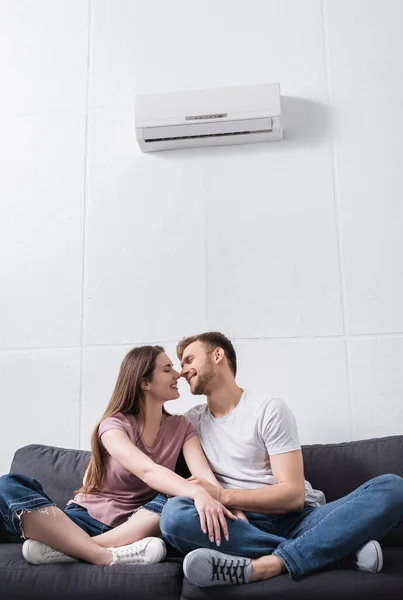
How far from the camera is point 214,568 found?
187 cm

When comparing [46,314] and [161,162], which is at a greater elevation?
[161,162]

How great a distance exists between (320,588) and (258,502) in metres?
0.41

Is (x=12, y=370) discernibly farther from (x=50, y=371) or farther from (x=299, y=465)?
(x=299, y=465)

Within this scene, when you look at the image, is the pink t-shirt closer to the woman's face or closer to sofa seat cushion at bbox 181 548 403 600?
the woman's face

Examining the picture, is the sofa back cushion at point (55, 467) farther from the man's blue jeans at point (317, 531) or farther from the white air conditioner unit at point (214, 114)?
the white air conditioner unit at point (214, 114)

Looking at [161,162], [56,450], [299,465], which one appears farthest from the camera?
[161,162]

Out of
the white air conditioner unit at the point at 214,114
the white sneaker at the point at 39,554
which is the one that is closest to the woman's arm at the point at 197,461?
the white sneaker at the point at 39,554

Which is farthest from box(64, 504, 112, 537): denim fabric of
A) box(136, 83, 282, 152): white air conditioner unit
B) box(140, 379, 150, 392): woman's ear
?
box(136, 83, 282, 152): white air conditioner unit

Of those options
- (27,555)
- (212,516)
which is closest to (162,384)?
(212,516)

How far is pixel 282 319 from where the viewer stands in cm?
305

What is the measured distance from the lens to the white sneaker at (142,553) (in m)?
2.02

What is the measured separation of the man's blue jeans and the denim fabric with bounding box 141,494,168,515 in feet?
0.58

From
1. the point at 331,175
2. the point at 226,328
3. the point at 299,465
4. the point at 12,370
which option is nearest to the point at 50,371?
the point at 12,370

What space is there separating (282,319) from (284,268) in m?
0.25
